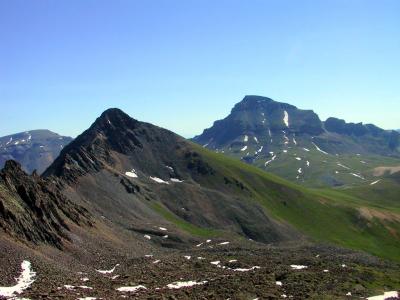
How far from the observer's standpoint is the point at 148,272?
83.0 metres

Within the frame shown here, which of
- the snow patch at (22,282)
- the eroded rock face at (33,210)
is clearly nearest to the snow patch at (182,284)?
the snow patch at (22,282)

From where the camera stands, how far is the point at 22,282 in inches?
2601

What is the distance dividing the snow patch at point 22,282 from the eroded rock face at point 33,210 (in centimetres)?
1408

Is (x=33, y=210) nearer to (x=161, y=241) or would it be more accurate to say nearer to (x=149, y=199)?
(x=161, y=241)

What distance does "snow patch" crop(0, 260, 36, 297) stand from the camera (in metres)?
60.2

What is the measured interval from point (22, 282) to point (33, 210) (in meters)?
34.9

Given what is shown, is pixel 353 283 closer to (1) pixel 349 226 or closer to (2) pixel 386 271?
(2) pixel 386 271

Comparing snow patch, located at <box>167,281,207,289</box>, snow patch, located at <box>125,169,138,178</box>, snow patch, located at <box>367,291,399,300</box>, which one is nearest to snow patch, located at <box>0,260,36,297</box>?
snow patch, located at <box>167,281,207,289</box>

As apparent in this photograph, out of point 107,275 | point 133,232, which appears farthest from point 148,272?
point 133,232

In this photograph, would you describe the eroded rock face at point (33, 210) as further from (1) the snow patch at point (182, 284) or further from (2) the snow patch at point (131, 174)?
(2) the snow patch at point (131, 174)

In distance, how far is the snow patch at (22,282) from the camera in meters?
60.2

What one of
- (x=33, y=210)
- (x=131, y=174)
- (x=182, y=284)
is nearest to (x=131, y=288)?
(x=182, y=284)

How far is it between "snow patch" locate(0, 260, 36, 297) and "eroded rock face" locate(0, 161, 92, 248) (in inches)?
554

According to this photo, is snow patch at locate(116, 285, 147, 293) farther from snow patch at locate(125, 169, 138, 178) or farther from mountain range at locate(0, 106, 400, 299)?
snow patch at locate(125, 169, 138, 178)
